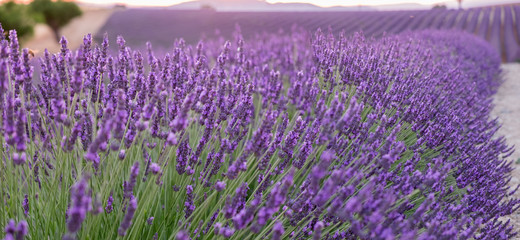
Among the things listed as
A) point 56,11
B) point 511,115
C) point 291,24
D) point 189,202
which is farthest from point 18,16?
point 189,202

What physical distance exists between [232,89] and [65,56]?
814 millimetres

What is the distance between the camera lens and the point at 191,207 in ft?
5.24

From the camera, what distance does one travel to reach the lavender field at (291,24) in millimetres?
15734

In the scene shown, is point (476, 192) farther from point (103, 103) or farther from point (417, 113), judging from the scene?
point (103, 103)

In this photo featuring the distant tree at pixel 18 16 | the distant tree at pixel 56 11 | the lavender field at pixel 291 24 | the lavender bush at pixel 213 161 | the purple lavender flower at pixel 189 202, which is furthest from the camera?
the distant tree at pixel 56 11

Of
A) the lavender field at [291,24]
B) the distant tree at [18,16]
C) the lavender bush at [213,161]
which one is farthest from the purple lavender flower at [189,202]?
the distant tree at [18,16]

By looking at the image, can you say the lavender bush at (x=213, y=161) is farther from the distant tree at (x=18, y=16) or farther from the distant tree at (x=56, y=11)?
the distant tree at (x=56, y=11)

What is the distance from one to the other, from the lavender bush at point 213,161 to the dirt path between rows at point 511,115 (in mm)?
885

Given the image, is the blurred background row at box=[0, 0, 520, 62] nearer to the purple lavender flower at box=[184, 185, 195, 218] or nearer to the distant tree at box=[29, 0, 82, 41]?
the distant tree at box=[29, 0, 82, 41]

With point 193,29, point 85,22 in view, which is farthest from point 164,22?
point 85,22

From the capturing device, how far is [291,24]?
56.9 ft

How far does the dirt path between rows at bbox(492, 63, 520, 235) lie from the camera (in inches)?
136

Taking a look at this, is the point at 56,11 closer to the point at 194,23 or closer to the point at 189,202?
the point at 194,23

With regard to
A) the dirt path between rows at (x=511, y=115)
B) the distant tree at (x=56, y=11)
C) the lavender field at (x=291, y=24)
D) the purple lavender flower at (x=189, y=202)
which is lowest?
the dirt path between rows at (x=511, y=115)
